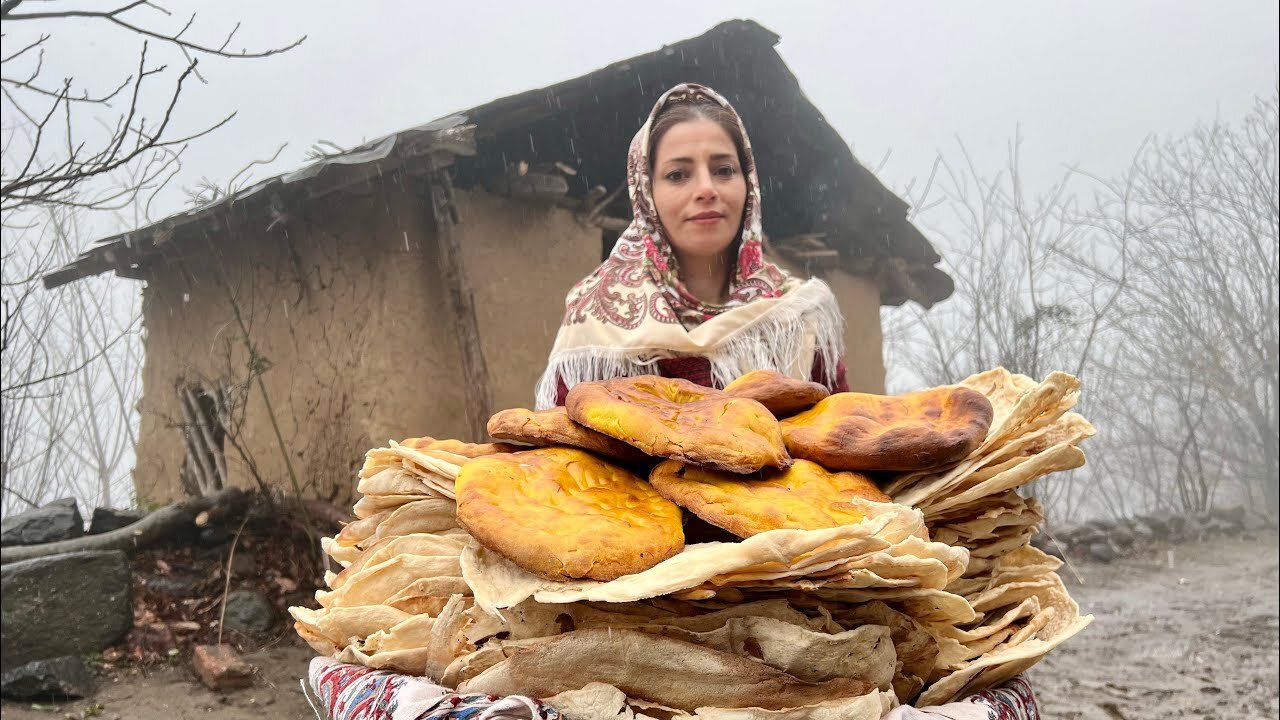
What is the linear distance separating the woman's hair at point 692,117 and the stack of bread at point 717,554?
851 millimetres

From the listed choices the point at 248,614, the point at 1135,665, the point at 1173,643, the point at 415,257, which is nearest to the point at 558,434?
the point at 415,257

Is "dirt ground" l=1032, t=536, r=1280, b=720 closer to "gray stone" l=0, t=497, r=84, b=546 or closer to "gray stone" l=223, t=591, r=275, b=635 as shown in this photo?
"gray stone" l=223, t=591, r=275, b=635

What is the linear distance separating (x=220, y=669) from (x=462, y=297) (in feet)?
6.68

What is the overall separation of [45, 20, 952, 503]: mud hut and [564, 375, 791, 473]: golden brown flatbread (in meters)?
2.83

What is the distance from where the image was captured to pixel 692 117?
5.27 ft

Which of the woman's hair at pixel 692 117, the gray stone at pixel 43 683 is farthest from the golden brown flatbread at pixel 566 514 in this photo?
the gray stone at pixel 43 683

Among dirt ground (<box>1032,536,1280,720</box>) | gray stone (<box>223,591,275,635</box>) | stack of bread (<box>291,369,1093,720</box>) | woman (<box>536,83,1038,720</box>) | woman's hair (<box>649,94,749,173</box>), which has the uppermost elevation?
woman's hair (<box>649,94,749,173</box>)

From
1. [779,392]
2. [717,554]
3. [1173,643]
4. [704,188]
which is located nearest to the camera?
[717,554]

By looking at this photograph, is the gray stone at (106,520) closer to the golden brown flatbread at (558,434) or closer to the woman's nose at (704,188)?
the woman's nose at (704,188)

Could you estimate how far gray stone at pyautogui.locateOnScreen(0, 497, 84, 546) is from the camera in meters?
4.38

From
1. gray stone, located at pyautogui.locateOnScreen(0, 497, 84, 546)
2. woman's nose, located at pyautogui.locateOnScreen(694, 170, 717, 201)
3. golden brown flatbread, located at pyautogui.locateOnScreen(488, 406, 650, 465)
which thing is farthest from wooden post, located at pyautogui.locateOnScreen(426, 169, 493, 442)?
golden brown flatbread, located at pyautogui.locateOnScreen(488, 406, 650, 465)

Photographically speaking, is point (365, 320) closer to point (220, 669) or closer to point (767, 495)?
point (220, 669)

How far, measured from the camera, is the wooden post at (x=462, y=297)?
3.77 metres

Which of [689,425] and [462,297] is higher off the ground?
[462,297]
